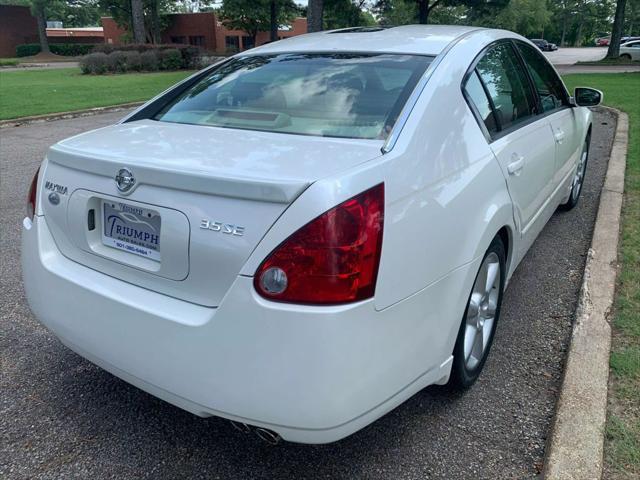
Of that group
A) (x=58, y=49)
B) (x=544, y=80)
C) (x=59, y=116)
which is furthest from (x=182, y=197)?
(x=58, y=49)

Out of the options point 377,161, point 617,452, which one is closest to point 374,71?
point 377,161

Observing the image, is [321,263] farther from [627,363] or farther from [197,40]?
Result: [197,40]

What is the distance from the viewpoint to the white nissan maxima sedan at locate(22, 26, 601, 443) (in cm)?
178

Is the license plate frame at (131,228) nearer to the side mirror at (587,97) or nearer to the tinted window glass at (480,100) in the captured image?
the tinted window glass at (480,100)

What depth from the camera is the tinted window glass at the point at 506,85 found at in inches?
A: 117

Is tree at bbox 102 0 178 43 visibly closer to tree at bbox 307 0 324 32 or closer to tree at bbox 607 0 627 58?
tree at bbox 307 0 324 32

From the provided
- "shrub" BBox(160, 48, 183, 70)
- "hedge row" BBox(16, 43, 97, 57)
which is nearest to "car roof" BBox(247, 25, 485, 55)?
"shrub" BBox(160, 48, 183, 70)

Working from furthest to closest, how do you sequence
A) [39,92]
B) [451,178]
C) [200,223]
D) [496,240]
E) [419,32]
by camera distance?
[39,92]
[419,32]
[496,240]
[451,178]
[200,223]

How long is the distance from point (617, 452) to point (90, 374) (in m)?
2.39

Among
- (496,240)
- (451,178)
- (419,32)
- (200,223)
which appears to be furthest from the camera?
(419,32)

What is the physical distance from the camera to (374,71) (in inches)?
108

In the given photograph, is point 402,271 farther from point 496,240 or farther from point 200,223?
point 496,240

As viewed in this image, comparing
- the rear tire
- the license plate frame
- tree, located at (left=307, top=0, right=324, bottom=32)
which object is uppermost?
tree, located at (left=307, top=0, right=324, bottom=32)

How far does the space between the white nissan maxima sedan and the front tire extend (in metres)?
0.01
